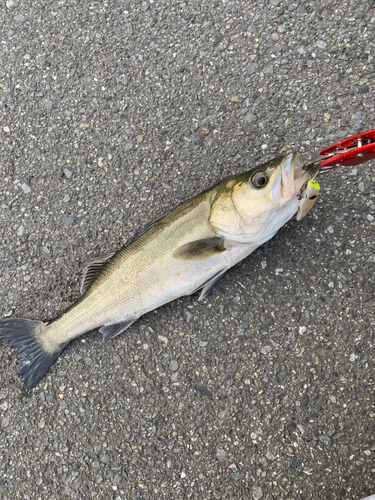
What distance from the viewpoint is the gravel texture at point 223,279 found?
3111mm

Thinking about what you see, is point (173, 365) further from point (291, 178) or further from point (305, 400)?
point (291, 178)

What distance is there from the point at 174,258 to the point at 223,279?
0.58 metres

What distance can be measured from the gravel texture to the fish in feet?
0.71

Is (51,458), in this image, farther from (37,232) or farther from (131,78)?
(131,78)

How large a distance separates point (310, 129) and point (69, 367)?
301 cm

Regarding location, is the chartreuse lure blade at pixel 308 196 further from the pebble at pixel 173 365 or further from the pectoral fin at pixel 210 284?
the pebble at pixel 173 365

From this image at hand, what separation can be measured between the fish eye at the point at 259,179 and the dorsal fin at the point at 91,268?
4.38ft

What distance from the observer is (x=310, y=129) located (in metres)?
3.31

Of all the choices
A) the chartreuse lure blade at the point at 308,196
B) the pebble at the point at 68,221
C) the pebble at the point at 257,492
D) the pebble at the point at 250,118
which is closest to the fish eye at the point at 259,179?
the chartreuse lure blade at the point at 308,196

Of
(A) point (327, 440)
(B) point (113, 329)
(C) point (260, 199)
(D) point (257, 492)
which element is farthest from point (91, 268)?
(A) point (327, 440)

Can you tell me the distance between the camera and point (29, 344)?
10.8 feet

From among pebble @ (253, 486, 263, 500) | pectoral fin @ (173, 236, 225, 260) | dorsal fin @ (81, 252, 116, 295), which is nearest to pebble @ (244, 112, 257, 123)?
pectoral fin @ (173, 236, 225, 260)

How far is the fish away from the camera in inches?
104

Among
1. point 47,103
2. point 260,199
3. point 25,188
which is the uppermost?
point 47,103
